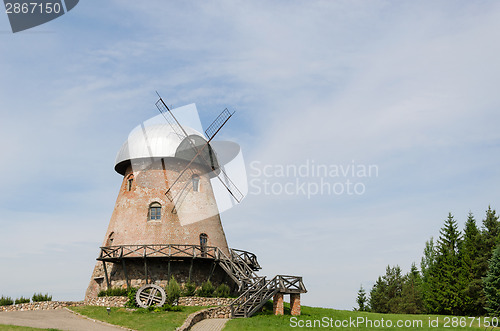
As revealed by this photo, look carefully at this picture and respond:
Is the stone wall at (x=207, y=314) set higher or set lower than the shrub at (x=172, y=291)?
lower

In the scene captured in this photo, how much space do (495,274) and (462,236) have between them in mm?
8261

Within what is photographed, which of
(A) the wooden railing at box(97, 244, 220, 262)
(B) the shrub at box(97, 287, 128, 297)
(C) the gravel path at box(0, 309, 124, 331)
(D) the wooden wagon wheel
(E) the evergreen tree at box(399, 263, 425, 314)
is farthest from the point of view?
(E) the evergreen tree at box(399, 263, 425, 314)

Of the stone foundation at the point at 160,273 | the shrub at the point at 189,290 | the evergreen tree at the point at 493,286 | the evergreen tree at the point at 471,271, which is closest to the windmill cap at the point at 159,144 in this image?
the stone foundation at the point at 160,273

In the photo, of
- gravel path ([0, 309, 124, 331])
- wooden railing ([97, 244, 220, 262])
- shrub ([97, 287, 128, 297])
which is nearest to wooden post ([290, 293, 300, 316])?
wooden railing ([97, 244, 220, 262])

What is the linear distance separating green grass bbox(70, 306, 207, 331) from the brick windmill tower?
10.9 feet

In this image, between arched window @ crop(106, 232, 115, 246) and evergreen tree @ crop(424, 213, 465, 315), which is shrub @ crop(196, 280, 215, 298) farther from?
evergreen tree @ crop(424, 213, 465, 315)

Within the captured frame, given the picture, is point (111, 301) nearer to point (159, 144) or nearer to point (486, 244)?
point (159, 144)

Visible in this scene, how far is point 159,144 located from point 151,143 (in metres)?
0.53

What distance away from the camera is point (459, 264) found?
35.0 metres

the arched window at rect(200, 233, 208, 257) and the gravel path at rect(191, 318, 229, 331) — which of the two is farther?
the arched window at rect(200, 233, 208, 257)

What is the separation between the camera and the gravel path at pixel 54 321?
19188 millimetres

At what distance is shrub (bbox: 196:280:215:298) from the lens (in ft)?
86.4

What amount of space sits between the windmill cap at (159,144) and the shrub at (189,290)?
26.3 feet

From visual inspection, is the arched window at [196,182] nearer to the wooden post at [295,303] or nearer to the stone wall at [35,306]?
the wooden post at [295,303]
